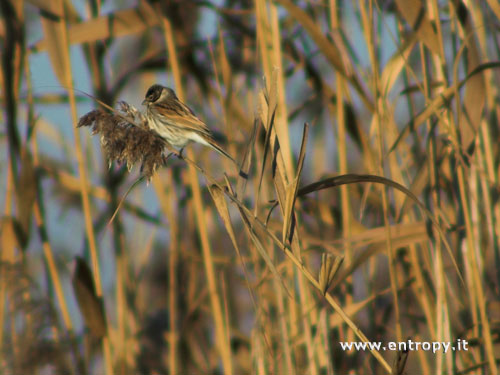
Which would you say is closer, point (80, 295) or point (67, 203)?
point (80, 295)

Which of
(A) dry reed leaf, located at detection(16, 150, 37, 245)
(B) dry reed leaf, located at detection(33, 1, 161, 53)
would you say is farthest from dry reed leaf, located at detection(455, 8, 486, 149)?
(A) dry reed leaf, located at detection(16, 150, 37, 245)

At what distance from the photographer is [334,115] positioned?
2361 mm

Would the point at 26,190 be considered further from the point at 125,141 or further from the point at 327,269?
the point at 327,269

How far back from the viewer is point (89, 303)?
2.18 metres

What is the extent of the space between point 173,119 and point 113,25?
56 centimetres

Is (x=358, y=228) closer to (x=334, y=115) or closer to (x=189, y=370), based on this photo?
(x=334, y=115)

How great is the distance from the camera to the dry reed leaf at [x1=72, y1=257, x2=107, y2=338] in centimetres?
215

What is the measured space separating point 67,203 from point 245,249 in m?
1.05

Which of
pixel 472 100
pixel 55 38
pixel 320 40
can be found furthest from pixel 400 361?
pixel 55 38

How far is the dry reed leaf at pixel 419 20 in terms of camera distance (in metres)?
1.81

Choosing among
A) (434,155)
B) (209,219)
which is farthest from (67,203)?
(434,155)

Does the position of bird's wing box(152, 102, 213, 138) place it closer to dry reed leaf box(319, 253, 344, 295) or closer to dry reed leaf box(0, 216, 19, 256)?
dry reed leaf box(0, 216, 19, 256)

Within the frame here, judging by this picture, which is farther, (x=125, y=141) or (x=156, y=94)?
(x=156, y=94)

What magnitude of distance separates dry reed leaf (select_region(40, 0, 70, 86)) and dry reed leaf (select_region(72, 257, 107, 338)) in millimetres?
727
